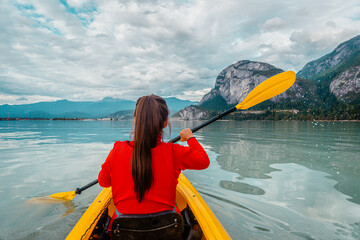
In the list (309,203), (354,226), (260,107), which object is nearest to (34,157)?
(309,203)

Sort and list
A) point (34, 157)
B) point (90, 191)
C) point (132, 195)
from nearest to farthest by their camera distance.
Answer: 1. point (132, 195)
2. point (90, 191)
3. point (34, 157)

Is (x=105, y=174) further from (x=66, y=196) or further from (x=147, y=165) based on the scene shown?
(x=66, y=196)

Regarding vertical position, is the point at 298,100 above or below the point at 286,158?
above

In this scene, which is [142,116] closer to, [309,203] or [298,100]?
[309,203]

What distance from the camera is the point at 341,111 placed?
101750 mm

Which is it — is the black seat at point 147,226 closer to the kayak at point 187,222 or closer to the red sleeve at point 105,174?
the red sleeve at point 105,174

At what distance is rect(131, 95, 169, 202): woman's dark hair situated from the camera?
190 cm

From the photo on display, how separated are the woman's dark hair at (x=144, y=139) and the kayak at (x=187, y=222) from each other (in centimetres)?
147

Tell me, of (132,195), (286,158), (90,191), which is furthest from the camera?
(286,158)

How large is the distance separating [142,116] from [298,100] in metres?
214

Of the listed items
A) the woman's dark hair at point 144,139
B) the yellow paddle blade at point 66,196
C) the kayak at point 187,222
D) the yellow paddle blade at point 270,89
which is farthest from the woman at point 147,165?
the yellow paddle blade at point 66,196

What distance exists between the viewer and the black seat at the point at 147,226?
201cm

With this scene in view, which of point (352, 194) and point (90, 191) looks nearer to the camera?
point (352, 194)

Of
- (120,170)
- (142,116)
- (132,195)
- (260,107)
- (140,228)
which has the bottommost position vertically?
(140,228)
